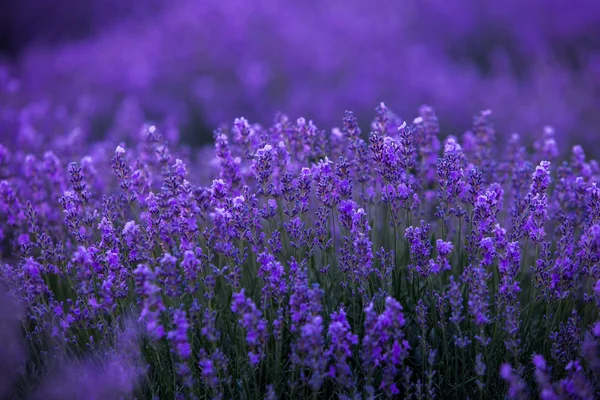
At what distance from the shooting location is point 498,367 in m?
2.58

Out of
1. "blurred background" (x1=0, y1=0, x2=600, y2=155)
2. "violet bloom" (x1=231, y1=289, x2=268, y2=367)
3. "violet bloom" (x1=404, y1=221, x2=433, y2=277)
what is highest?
"blurred background" (x1=0, y1=0, x2=600, y2=155)

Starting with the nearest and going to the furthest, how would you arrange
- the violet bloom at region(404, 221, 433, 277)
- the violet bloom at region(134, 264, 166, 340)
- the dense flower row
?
the violet bloom at region(134, 264, 166, 340) → the dense flower row → the violet bloom at region(404, 221, 433, 277)

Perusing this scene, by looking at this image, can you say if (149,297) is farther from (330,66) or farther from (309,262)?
(330,66)

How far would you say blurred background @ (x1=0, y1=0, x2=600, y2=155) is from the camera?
23.3 ft

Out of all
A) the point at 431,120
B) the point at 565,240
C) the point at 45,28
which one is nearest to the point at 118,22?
the point at 45,28

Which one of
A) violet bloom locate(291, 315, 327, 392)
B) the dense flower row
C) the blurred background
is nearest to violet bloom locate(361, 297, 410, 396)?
the dense flower row

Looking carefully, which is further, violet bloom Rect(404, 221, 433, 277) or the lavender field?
violet bloom Rect(404, 221, 433, 277)

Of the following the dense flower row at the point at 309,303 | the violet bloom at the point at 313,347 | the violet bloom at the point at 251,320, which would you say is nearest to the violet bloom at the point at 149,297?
the dense flower row at the point at 309,303

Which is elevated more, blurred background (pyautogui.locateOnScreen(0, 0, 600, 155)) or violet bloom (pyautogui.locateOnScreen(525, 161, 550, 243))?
blurred background (pyautogui.locateOnScreen(0, 0, 600, 155))

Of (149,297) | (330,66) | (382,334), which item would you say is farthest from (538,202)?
(330,66)

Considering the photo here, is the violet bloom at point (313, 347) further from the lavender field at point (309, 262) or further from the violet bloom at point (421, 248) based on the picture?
the violet bloom at point (421, 248)

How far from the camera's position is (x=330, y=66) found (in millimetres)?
8258

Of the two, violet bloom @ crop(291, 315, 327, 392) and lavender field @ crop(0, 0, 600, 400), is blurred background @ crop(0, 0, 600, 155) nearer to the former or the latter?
lavender field @ crop(0, 0, 600, 400)

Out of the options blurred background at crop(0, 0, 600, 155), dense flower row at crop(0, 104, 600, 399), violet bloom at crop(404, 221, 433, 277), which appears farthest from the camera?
blurred background at crop(0, 0, 600, 155)
